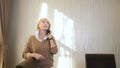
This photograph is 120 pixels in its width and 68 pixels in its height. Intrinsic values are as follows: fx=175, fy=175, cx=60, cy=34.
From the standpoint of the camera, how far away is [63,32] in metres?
3.33

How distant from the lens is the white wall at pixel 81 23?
131 inches

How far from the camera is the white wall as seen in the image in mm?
3324

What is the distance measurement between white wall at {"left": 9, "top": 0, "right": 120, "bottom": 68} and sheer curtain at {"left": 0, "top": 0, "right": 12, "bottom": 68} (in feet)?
0.73

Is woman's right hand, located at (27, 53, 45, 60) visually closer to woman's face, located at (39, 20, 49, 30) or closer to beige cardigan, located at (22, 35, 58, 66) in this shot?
beige cardigan, located at (22, 35, 58, 66)

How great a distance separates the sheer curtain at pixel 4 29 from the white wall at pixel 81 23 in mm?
223

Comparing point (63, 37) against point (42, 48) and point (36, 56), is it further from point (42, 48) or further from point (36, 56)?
point (36, 56)

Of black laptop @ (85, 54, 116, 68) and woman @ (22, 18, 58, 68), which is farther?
black laptop @ (85, 54, 116, 68)

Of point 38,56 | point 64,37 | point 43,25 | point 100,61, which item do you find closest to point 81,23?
point 64,37

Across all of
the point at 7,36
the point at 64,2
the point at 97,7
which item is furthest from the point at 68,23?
the point at 7,36

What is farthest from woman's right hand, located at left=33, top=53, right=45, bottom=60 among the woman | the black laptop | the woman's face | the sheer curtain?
the sheer curtain

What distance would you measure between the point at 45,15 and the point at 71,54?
898 millimetres

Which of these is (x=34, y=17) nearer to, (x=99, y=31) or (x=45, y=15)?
(x=45, y=15)

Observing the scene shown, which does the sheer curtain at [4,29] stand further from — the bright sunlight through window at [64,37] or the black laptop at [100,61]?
the black laptop at [100,61]

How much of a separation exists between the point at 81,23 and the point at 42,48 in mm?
1335
